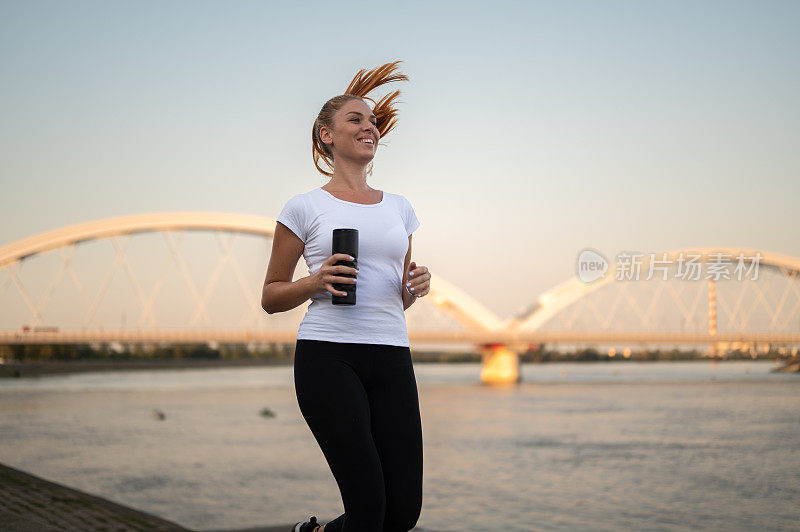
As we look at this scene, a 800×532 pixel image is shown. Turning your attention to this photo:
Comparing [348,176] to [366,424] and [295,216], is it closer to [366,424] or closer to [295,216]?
[295,216]

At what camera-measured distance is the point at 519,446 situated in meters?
31.1

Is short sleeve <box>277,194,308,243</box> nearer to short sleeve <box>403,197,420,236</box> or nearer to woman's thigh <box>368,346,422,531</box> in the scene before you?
short sleeve <box>403,197,420,236</box>

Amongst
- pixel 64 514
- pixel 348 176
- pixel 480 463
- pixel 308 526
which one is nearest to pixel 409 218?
pixel 348 176

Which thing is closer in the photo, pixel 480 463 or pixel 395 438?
pixel 395 438

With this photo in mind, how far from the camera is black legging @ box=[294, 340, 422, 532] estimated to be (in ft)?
9.14

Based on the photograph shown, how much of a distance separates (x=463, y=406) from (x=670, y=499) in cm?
3305

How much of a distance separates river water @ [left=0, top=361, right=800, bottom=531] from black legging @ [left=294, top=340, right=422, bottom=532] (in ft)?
38.7

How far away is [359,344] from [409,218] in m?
0.56

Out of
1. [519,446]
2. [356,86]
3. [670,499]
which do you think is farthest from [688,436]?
[356,86]

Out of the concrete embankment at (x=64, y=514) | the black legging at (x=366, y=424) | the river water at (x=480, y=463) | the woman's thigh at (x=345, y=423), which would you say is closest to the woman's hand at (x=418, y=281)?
the black legging at (x=366, y=424)

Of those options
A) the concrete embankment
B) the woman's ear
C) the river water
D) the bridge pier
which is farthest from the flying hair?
the bridge pier

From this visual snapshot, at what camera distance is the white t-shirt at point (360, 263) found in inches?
113

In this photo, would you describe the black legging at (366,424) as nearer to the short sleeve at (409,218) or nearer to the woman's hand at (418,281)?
the woman's hand at (418,281)

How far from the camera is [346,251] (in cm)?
277
